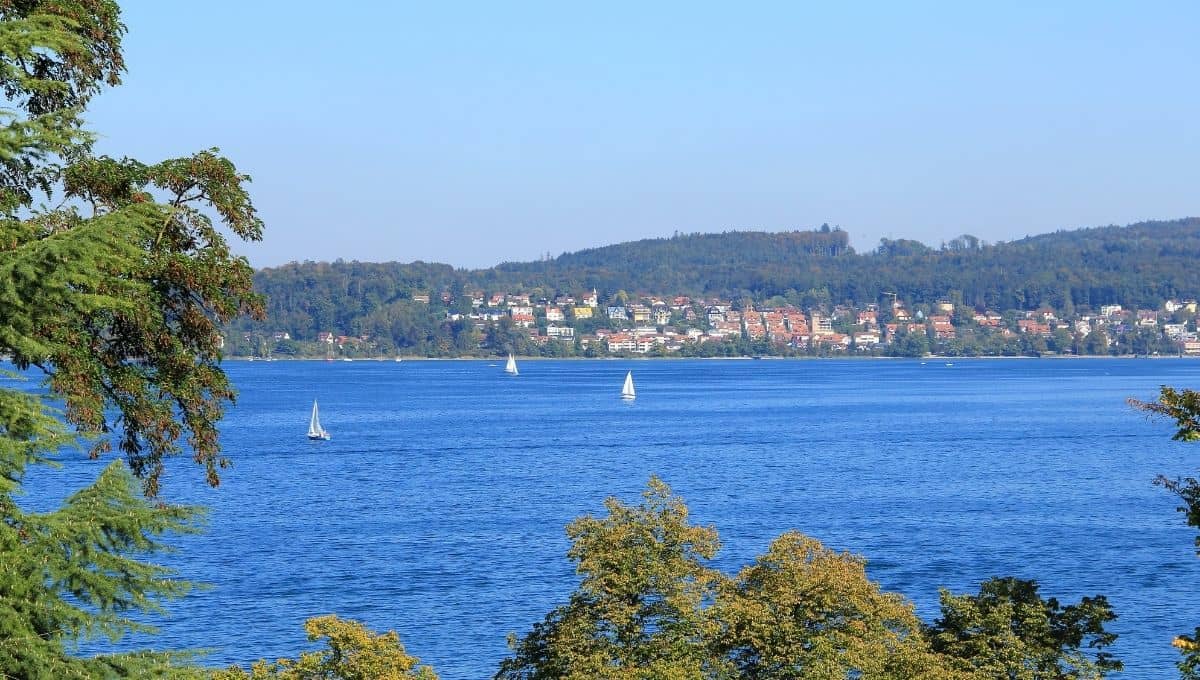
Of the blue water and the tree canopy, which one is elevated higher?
the tree canopy

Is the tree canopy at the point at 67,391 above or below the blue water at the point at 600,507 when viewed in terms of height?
above

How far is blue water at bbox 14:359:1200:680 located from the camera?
41.3 meters

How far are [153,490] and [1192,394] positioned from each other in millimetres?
11215

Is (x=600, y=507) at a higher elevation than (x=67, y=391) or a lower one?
lower

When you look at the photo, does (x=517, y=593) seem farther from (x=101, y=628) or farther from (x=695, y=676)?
(x=101, y=628)

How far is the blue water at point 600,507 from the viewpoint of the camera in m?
41.3

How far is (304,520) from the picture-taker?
61.1 m

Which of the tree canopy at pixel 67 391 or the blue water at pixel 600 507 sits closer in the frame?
the tree canopy at pixel 67 391

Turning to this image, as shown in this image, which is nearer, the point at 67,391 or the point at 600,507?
the point at 67,391

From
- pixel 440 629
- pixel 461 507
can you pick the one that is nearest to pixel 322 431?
pixel 461 507

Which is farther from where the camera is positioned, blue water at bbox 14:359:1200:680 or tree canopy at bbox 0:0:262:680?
blue water at bbox 14:359:1200:680

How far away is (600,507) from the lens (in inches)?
2430

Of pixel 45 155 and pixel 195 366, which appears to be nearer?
pixel 45 155

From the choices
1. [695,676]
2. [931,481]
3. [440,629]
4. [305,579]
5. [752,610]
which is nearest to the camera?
[695,676]
